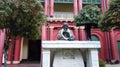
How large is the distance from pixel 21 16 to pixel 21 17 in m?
0.06

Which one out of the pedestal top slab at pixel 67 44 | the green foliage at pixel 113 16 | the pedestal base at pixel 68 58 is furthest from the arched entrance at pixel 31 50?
the pedestal top slab at pixel 67 44

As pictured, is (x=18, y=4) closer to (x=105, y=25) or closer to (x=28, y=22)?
(x=28, y=22)

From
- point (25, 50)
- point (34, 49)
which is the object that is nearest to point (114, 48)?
point (34, 49)

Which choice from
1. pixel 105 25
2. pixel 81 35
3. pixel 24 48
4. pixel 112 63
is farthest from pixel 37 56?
pixel 105 25

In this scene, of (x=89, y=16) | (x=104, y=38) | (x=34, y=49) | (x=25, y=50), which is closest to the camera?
(x=89, y=16)

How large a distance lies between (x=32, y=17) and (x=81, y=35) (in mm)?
11014

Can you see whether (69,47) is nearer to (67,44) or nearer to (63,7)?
(67,44)

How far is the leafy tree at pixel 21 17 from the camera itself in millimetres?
10598

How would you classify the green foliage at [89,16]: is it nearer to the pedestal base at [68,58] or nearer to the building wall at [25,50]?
the pedestal base at [68,58]

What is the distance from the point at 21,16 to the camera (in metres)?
10.9

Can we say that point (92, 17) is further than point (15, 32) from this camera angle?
Yes

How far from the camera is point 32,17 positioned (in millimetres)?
11062

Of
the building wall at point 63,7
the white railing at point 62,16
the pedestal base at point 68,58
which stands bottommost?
the pedestal base at point 68,58

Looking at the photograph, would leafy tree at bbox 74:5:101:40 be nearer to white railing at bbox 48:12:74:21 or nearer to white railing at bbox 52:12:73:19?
white railing at bbox 48:12:74:21
